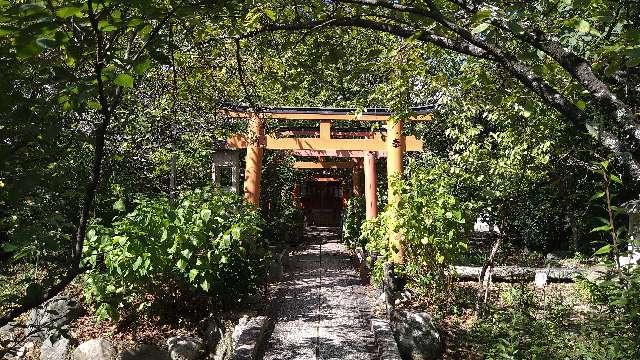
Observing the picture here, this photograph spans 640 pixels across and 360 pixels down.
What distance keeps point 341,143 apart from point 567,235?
331 inches

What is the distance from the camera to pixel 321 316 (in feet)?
24.6

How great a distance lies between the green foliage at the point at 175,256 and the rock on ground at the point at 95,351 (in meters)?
0.35

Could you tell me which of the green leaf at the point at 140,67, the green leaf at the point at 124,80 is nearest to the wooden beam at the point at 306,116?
the green leaf at the point at 140,67

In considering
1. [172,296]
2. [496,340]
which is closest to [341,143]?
[172,296]

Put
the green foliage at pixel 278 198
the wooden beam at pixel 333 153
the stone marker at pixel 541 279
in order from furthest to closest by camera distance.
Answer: the green foliage at pixel 278 198
the wooden beam at pixel 333 153
the stone marker at pixel 541 279

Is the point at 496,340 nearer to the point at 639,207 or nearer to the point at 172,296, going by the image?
the point at 639,207

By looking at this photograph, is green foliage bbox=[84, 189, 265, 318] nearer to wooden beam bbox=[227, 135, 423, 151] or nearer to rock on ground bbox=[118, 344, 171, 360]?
rock on ground bbox=[118, 344, 171, 360]

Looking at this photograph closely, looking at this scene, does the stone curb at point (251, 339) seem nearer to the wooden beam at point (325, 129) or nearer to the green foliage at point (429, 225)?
the green foliage at point (429, 225)

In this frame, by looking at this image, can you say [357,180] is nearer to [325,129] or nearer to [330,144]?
[330,144]

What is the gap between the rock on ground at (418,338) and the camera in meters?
5.82

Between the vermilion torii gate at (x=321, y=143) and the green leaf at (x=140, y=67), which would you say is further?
the vermilion torii gate at (x=321, y=143)

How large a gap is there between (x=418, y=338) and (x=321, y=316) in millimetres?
1977

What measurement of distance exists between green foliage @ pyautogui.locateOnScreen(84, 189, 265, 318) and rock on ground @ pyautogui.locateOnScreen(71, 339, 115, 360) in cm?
35

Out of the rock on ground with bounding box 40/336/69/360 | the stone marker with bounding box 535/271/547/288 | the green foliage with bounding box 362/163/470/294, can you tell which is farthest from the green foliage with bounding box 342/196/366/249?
the rock on ground with bounding box 40/336/69/360
